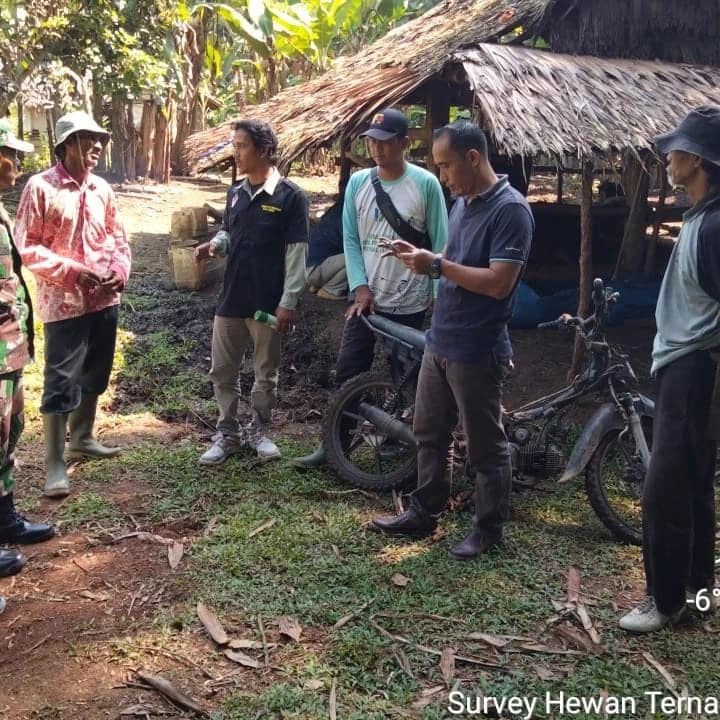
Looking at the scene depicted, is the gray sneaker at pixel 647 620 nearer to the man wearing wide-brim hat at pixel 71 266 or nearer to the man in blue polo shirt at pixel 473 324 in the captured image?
the man in blue polo shirt at pixel 473 324

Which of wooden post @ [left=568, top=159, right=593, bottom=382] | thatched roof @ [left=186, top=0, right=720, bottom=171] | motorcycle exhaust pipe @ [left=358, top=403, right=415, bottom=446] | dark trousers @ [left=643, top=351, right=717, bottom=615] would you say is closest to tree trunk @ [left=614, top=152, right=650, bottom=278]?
thatched roof @ [left=186, top=0, right=720, bottom=171]

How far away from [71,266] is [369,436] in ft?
6.22

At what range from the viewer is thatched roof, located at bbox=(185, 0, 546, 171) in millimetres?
6840

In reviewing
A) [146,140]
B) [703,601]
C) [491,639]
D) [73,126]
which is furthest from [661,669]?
[146,140]

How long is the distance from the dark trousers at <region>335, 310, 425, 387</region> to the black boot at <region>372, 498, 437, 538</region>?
1.02 metres

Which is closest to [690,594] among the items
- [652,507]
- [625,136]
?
[652,507]

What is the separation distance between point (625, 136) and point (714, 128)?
11.7 ft

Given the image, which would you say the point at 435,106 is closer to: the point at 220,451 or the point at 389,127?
the point at 389,127

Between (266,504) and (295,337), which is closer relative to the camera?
(266,504)

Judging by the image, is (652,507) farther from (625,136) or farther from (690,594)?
(625,136)

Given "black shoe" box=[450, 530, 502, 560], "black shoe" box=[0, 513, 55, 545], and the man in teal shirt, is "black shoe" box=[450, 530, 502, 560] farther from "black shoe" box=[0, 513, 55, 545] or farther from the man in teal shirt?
"black shoe" box=[0, 513, 55, 545]

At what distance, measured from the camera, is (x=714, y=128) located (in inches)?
113

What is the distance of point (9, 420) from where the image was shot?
3.65m

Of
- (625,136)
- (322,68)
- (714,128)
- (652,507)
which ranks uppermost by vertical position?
(322,68)
